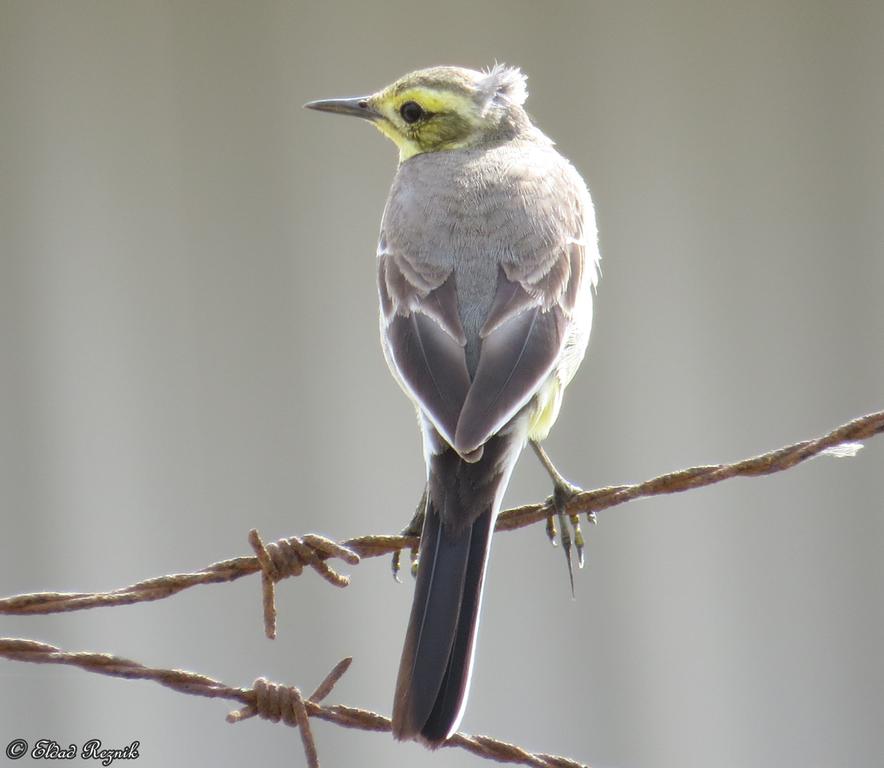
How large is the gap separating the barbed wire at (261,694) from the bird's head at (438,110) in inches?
124

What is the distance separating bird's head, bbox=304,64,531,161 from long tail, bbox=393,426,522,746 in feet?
7.58

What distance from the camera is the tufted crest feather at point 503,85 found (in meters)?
5.62

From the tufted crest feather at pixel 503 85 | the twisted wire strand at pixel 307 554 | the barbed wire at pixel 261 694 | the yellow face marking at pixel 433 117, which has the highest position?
the tufted crest feather at pixel 503 85

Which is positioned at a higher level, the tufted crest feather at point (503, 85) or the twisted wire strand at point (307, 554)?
the tufted crest feather at point (503, 85)

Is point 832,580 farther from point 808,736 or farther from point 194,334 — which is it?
point 194,334

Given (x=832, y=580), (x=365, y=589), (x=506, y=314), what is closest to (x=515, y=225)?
(x=506, y=314)

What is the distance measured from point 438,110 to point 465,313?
73.4 inches

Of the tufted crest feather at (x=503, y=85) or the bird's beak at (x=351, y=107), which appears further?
the tufted crest feather at (x=503, y=85)

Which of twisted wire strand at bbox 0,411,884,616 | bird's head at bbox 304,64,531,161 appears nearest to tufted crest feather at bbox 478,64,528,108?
bird's head at bbox 304,64,531,161

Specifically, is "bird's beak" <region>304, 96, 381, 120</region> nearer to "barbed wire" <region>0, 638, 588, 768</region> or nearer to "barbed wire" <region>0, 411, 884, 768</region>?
"barbed wire" <region>0, 411, 884, 768</region>

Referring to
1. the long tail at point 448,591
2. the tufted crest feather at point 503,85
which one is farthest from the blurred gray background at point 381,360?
the long tail at point 448,591

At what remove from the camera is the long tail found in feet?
9.62

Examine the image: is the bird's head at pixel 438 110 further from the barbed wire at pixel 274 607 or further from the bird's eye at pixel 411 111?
the barbed wire at pixel 274 607

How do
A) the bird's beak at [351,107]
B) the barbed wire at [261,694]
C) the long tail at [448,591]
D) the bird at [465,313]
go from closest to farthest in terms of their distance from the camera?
the barbed wire at [261,694]
the long tail at [448,591]
the bird at [465,313]
the bird's beak at [351,107]
